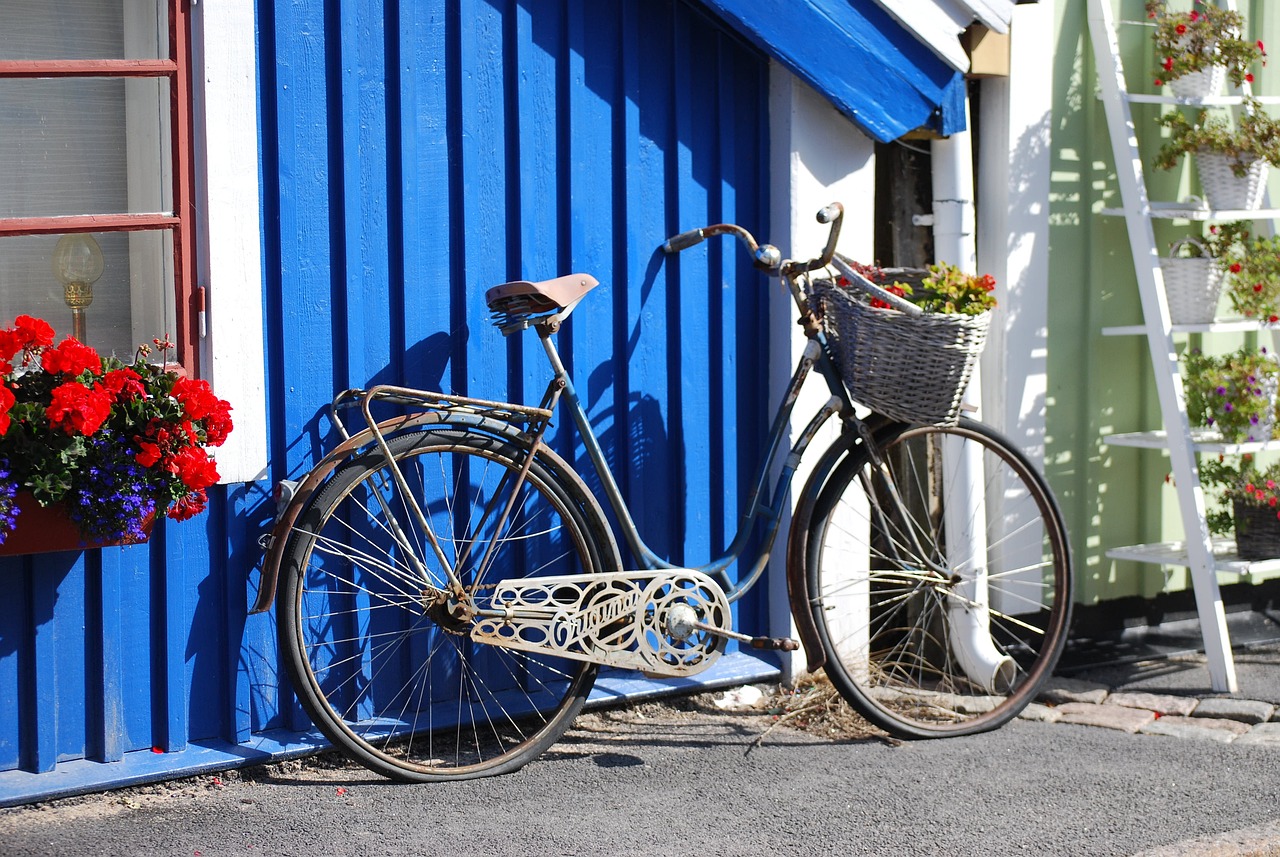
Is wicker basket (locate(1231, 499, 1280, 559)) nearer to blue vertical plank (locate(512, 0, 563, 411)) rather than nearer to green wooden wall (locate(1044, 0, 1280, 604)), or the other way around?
green wooden wall (locate(1044, 0, 1280, 604))

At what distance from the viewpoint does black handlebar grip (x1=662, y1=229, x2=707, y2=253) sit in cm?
432

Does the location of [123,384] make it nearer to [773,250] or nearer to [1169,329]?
[773,250]

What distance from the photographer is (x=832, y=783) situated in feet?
13.0

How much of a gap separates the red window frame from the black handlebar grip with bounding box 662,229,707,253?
1.47 metres

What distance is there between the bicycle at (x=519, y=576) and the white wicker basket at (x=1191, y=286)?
115 centimetres

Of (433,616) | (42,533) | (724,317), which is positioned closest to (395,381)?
(433,616)

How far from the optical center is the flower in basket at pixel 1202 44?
5062 millimetres

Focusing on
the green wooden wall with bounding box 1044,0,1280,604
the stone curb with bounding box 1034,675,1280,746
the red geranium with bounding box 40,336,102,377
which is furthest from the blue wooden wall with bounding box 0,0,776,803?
the green wooden wall with bounding box 1044,0,1280,604

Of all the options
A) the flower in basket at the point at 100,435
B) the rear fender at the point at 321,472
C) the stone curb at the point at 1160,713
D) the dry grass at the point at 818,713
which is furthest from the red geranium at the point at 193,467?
the stone curb at the point at 1160,713

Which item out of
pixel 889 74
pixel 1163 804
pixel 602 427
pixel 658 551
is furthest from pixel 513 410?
pixel 1163 804

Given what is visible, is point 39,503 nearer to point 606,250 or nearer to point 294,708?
point 294,708

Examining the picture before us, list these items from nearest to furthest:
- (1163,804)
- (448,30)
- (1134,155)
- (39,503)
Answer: (39,503), (1163,804), (448,30), (1134,155)

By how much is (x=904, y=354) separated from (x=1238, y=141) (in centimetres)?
196

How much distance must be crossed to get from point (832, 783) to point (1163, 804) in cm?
92
